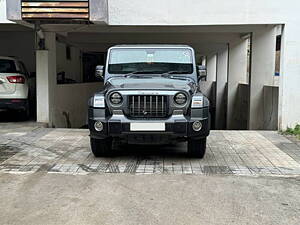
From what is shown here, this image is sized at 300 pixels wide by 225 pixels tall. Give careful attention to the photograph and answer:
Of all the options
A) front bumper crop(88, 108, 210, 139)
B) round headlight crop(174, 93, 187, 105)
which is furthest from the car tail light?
round headlight crop(174, 93, 187, 105)

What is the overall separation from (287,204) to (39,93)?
780cm

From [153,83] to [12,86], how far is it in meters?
5.19

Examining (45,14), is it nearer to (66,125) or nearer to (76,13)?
(76,13)

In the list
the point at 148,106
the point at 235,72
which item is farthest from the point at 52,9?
the point at 235,72

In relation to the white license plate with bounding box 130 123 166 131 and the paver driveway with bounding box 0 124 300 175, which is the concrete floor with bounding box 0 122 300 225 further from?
the white license plate with bounding box 130 123 166 131

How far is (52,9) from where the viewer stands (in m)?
8.58

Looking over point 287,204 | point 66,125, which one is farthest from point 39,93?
point 287,204

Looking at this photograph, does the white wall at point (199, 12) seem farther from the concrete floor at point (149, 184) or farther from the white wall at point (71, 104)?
the white wall at point (71, 104)

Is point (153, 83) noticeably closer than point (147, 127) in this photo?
No

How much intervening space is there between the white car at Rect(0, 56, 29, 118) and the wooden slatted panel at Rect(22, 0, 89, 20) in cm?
203

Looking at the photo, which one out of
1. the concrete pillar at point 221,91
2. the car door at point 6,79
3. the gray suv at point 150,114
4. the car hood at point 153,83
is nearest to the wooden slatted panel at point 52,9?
the car door at point 6,79

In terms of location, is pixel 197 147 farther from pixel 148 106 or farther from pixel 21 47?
pixel 21 47

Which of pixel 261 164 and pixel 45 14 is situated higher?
pixel 45 14

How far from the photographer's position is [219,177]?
215 inches
